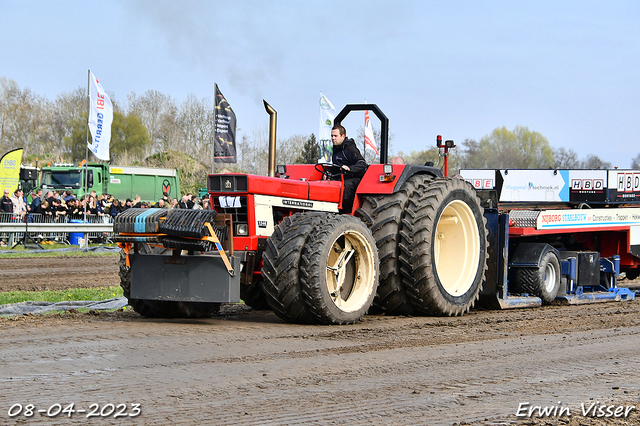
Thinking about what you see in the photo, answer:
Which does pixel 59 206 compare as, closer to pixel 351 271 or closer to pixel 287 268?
pixel 351 271

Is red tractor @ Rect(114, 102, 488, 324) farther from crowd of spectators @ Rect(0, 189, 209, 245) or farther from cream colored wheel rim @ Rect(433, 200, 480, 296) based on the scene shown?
crowd of spectators @ Rect(0, 189, 209, 245)

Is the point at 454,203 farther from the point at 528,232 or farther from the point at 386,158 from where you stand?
the point at 528,232

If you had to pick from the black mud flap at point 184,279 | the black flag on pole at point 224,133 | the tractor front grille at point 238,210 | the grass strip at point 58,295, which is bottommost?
the grass strip at point 58,295

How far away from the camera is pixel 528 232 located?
Answer: 10.2m

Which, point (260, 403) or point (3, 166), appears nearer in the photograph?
point (260, 403)

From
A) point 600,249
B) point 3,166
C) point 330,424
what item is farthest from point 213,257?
point 3,166

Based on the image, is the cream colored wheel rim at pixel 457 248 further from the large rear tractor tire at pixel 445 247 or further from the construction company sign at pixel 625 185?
the construction company sign at pixel 625 185

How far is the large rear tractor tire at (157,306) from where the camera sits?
7.74 metres

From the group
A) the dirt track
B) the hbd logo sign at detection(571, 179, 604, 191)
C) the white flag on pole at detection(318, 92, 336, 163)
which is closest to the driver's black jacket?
the dirt track

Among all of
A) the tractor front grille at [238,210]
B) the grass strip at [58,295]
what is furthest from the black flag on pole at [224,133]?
the tractor front grille at [238,210]

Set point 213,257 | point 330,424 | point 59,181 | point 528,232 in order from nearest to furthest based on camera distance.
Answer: point 330,424, point 213,257, point 528,232, point 59,181

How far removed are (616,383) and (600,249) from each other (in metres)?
7.31

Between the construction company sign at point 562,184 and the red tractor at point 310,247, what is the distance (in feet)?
44.9

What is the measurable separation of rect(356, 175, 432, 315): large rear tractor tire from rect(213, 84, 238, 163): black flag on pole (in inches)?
598
